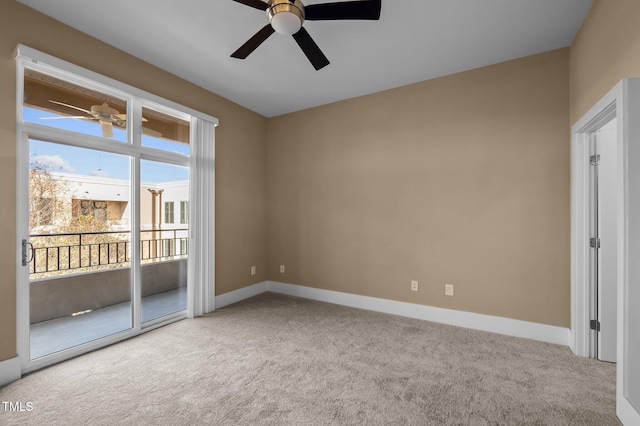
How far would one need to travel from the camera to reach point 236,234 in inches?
174

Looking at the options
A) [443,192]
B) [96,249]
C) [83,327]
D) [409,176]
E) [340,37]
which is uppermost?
[340,37]

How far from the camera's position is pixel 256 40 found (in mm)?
2256

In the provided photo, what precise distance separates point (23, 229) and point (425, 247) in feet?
13.4

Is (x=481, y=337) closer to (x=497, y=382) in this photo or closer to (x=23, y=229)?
(x=497, y=382)

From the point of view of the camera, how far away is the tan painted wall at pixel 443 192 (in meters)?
2.96

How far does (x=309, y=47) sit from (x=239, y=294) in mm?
3586

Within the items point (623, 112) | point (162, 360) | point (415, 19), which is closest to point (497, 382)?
point (623, 112)

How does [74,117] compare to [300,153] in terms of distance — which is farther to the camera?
[300,153]

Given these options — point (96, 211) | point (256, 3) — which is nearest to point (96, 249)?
point (96, 211)

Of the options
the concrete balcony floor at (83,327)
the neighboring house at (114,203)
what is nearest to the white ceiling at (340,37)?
the neighboring house at (114,203)

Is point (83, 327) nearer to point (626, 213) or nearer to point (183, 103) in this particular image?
point (183, 103)

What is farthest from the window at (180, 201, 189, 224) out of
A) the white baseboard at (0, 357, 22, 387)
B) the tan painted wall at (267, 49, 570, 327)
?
the white baseboard at (0, 357, 22, 387)

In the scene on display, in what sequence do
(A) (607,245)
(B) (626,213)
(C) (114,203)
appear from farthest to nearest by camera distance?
1. (C) (114,203)
2. (A) (607,245)
3. (B) (626,213)

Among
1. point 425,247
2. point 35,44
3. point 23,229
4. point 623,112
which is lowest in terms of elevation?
point 425,247
